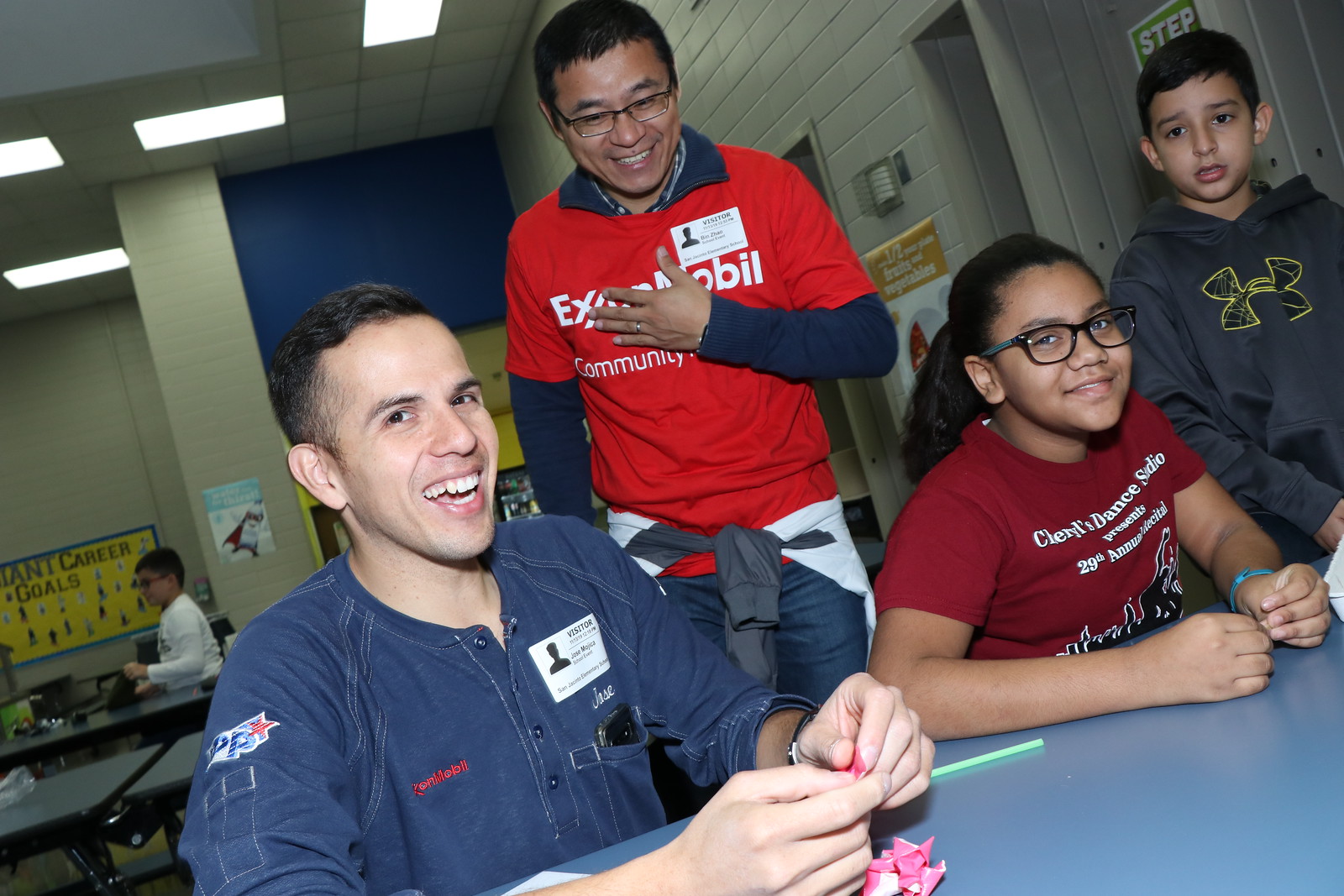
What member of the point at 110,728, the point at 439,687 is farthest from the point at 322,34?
the point at 439,687

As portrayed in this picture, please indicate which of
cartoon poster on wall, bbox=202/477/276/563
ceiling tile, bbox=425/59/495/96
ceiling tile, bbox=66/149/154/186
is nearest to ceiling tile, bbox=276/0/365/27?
ceiling tile, bbox=425/59/495/96

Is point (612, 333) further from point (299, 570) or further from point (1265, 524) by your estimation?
point (299, 570)

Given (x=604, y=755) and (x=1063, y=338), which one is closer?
(x=604, y=755)

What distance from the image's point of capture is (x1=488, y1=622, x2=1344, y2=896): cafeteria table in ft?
2.47

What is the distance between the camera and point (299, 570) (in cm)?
751

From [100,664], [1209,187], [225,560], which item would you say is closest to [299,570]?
[225,560]

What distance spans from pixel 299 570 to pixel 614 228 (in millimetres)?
6299

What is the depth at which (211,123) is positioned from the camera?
271 inches

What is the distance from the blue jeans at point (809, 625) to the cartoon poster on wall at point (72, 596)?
32.2 ft

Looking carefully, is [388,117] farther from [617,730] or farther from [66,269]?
[617,730]

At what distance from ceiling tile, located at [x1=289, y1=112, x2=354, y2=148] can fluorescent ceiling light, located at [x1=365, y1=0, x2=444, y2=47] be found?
3.42 feet

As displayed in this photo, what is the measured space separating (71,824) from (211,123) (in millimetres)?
5148

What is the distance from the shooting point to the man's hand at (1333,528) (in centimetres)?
184

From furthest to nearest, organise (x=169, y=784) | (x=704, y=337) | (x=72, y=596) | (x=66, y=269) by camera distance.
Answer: (x=72, y=596), (x=66, y=269), (x=169, y=784), (x=704, y=337)
